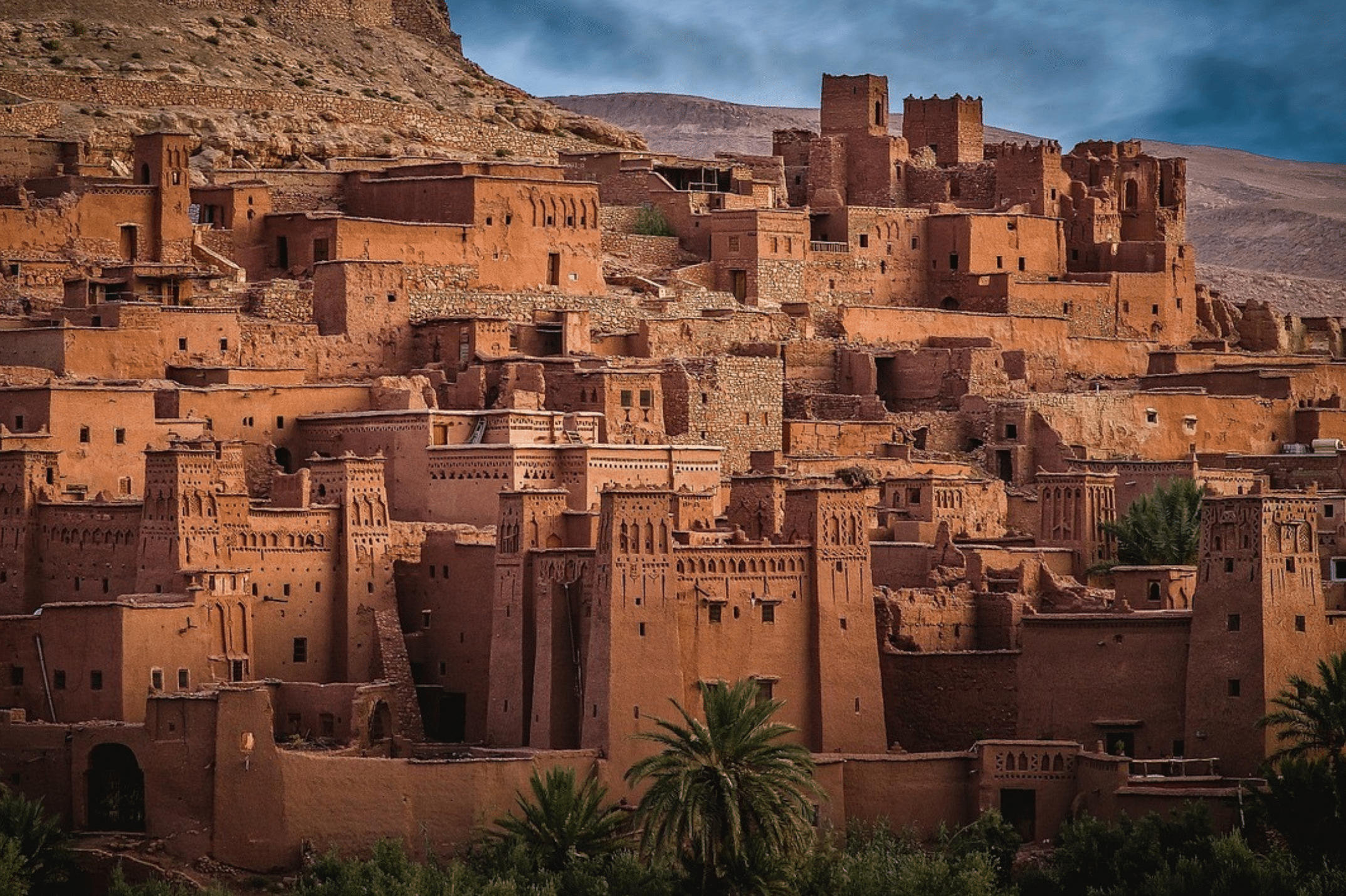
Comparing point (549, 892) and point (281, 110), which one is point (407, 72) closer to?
point (281, 110)

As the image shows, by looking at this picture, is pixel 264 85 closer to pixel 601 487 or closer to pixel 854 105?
pixel 854 105

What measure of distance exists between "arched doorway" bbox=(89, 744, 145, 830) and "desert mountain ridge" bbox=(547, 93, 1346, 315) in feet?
139

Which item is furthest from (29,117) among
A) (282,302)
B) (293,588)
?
(293,588)

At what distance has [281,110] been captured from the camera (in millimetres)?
60062

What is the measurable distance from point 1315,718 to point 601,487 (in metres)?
11.3

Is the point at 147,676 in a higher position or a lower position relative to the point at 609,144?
lower

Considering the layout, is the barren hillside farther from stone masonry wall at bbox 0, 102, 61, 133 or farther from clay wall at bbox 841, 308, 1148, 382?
clay wall at bbox 841, 308, 1148, 382

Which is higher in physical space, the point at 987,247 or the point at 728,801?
the point at 987,247

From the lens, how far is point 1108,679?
1608 inches

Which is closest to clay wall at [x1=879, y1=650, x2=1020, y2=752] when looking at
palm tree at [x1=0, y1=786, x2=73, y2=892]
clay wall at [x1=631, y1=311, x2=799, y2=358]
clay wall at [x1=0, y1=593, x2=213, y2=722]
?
clay wall at [x1=0, y1=593, x2=213, y2=722]

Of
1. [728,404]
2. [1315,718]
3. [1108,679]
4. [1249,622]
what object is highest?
[728,404]

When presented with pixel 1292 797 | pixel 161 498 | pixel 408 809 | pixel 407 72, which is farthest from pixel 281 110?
pixel 1292 797

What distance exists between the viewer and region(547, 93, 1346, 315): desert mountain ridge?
89.3m

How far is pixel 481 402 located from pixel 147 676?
970cm
